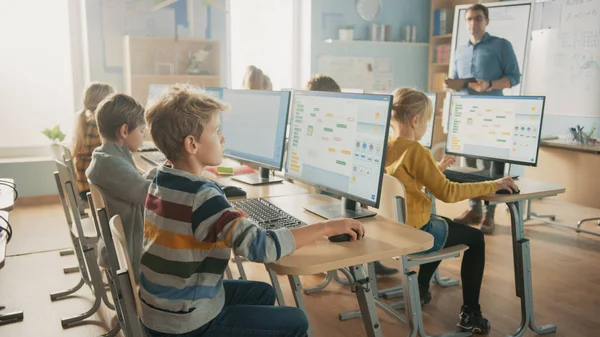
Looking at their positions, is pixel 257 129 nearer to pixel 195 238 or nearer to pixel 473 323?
pixel 195 238

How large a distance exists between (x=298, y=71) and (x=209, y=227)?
204 inches

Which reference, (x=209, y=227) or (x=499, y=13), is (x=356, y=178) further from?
(x=499, y=13)

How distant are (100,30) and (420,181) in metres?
3.99

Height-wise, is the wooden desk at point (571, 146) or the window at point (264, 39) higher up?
the window at point (264, 39)

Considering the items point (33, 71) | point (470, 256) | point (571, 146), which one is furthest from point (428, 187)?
point (33, 71)

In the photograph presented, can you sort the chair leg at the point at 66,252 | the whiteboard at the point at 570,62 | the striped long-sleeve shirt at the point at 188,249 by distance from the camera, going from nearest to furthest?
the striped long-sleeve shirt at the point at 188,249, the chair leg at the point at 66,252, the whiteboard at the point at 570,62

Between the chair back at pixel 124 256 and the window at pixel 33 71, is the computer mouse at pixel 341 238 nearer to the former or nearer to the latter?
the chair back at pixel 124 256

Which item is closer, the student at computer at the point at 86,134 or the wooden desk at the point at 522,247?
the wooden desk at the point at 522,247

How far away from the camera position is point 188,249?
1.37m

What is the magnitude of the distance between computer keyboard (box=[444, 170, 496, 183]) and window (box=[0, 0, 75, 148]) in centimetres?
398

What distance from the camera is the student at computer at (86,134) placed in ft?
10.5

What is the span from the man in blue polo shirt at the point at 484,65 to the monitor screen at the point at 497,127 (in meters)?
1.26

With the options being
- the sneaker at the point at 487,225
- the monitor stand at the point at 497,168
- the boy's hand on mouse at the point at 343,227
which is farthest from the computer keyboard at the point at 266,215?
the sneaker at the point at 487,225

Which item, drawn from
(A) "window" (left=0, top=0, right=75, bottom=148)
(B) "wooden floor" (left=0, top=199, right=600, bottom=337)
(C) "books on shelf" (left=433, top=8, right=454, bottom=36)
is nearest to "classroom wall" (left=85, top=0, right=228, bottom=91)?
(A) "window" (left=0, top=0, right=75, bottom=148)
